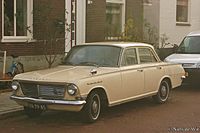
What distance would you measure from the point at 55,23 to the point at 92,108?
7.07 m

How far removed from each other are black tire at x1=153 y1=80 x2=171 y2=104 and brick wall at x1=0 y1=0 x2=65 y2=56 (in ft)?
16.9

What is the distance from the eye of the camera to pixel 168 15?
22016 mm

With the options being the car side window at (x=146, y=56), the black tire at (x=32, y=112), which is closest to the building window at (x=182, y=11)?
the car side window at (x=146, y=56)

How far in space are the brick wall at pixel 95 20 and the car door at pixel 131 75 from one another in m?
7.19

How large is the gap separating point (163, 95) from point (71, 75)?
3.32 meters

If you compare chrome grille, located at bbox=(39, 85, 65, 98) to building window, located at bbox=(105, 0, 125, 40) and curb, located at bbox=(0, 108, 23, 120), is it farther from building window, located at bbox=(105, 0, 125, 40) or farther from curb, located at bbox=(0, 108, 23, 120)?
building window, located at bbox=(105, 0, 125, 40)

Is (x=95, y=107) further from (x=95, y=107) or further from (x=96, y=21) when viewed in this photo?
(x=96, y=21)

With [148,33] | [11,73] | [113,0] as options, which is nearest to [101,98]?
[11,73]

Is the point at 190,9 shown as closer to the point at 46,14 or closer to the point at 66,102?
the point at 46,14

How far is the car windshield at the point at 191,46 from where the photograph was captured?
1529cm

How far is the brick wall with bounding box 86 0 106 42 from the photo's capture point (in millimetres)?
17672

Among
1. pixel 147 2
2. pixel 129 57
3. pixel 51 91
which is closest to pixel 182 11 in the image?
pixel 147 2

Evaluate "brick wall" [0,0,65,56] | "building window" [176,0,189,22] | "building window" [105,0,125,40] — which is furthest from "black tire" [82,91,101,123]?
"building window" [176,0,189,22]

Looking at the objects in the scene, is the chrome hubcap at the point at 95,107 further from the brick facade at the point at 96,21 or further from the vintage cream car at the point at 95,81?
the brick facade at the point at 96,21
